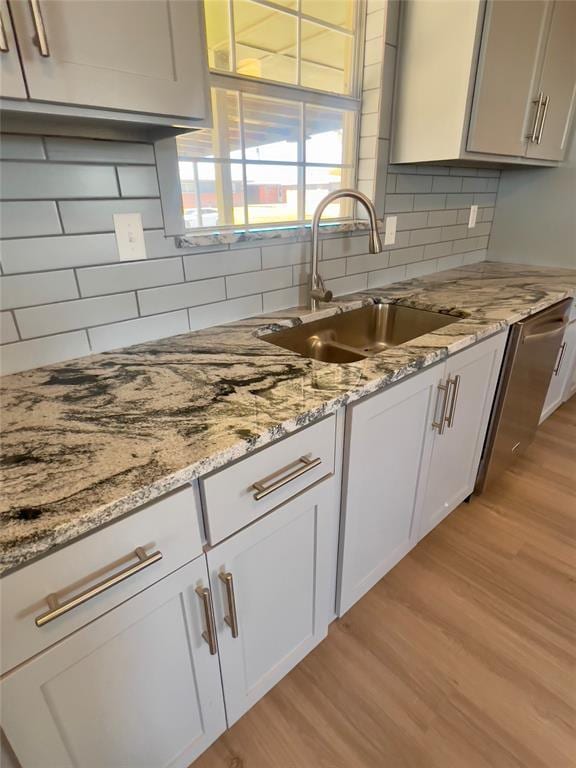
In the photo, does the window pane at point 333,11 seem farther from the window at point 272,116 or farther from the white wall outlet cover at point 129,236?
the white wall outlet cover at point 129,236

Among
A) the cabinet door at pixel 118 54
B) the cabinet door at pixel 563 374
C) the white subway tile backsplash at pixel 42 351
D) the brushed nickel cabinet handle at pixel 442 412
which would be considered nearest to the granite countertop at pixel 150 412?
the white subway tile backsplash at pixel 42 351

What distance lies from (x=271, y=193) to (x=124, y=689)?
5.03ft

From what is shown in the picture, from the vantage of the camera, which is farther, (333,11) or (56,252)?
(333,11)

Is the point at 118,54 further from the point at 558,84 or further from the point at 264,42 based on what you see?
the point at 558,84

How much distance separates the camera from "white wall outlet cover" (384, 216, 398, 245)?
1.88 meters

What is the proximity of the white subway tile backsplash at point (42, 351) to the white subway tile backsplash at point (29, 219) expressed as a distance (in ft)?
0.86

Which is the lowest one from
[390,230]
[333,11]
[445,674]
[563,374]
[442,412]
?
[445,674]

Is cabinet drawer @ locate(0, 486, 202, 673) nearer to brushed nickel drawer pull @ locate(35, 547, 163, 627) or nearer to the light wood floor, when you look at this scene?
brushed nickel drawer pull @ locate(35, 547, 163, 627)

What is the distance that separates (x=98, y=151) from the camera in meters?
1.02

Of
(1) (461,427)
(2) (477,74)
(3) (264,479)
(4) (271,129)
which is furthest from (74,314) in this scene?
(2) (477,74)

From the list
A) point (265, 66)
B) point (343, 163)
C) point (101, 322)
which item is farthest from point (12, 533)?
point (343, 163)

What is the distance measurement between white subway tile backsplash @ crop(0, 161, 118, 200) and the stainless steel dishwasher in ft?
4.83

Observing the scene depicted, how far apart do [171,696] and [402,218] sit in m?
1.98

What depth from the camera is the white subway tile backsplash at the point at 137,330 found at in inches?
45.8
